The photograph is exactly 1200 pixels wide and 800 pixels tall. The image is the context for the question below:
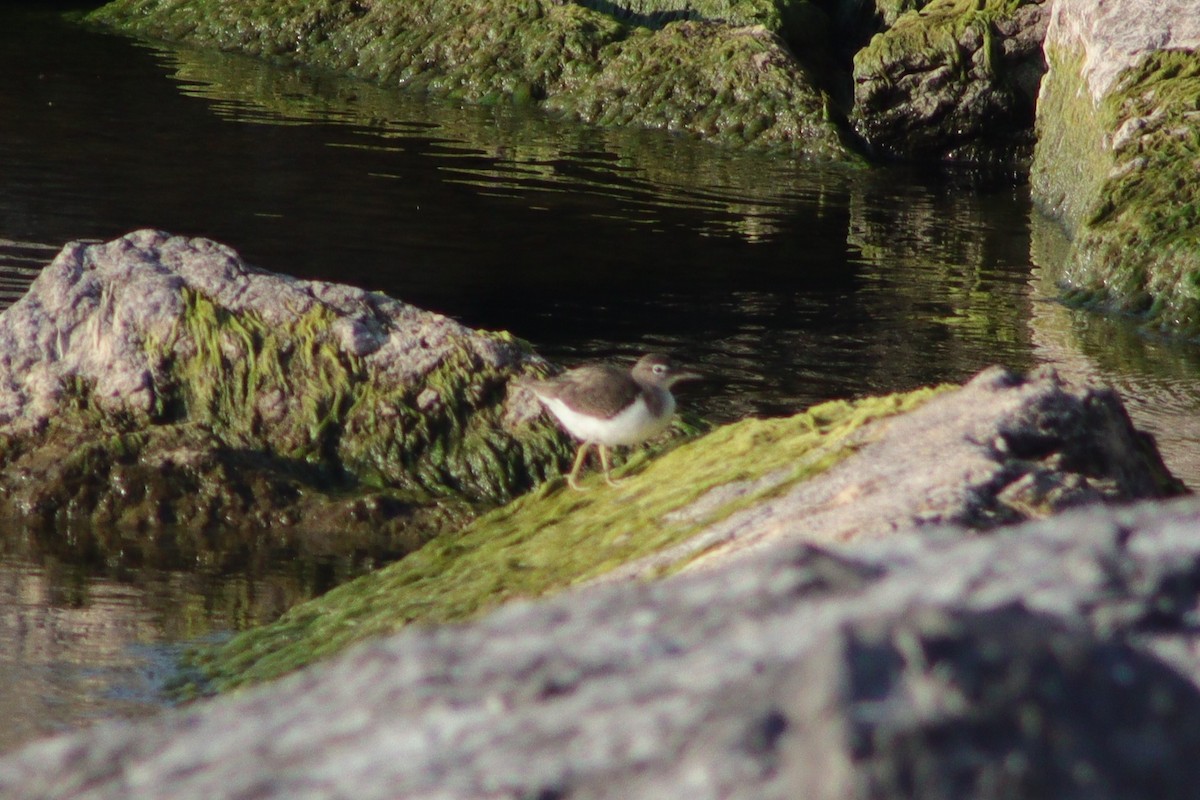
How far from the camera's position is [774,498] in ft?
16.9

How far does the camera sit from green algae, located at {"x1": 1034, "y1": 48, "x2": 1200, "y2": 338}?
13.7 meters

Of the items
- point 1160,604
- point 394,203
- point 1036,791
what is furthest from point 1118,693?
point 394,203

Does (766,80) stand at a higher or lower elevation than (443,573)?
higher

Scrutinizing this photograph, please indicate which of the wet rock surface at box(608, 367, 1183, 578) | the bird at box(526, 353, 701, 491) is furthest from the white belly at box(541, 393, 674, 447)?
the wet rock surface at box(608, 367, 1183, 578)

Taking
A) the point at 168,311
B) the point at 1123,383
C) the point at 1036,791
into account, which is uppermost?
the point at 1036,791

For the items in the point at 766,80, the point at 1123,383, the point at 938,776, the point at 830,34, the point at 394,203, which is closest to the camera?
the point at 938,776

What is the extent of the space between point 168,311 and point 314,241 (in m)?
6.89

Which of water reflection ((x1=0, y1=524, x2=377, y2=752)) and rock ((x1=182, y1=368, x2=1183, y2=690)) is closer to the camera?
rock ((x1=182, y1=368, x2=1183, y2=690))

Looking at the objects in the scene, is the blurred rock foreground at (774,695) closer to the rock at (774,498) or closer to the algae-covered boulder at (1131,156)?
the rock at (774,498)

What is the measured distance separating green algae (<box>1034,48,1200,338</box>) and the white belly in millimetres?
7928

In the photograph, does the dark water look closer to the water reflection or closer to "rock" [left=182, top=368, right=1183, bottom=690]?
the water reflection

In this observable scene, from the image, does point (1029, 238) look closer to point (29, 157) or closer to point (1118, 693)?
point (29, 157)

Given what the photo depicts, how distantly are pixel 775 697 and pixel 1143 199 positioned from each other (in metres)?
13.7

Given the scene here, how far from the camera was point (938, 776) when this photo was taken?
1.75 metres
